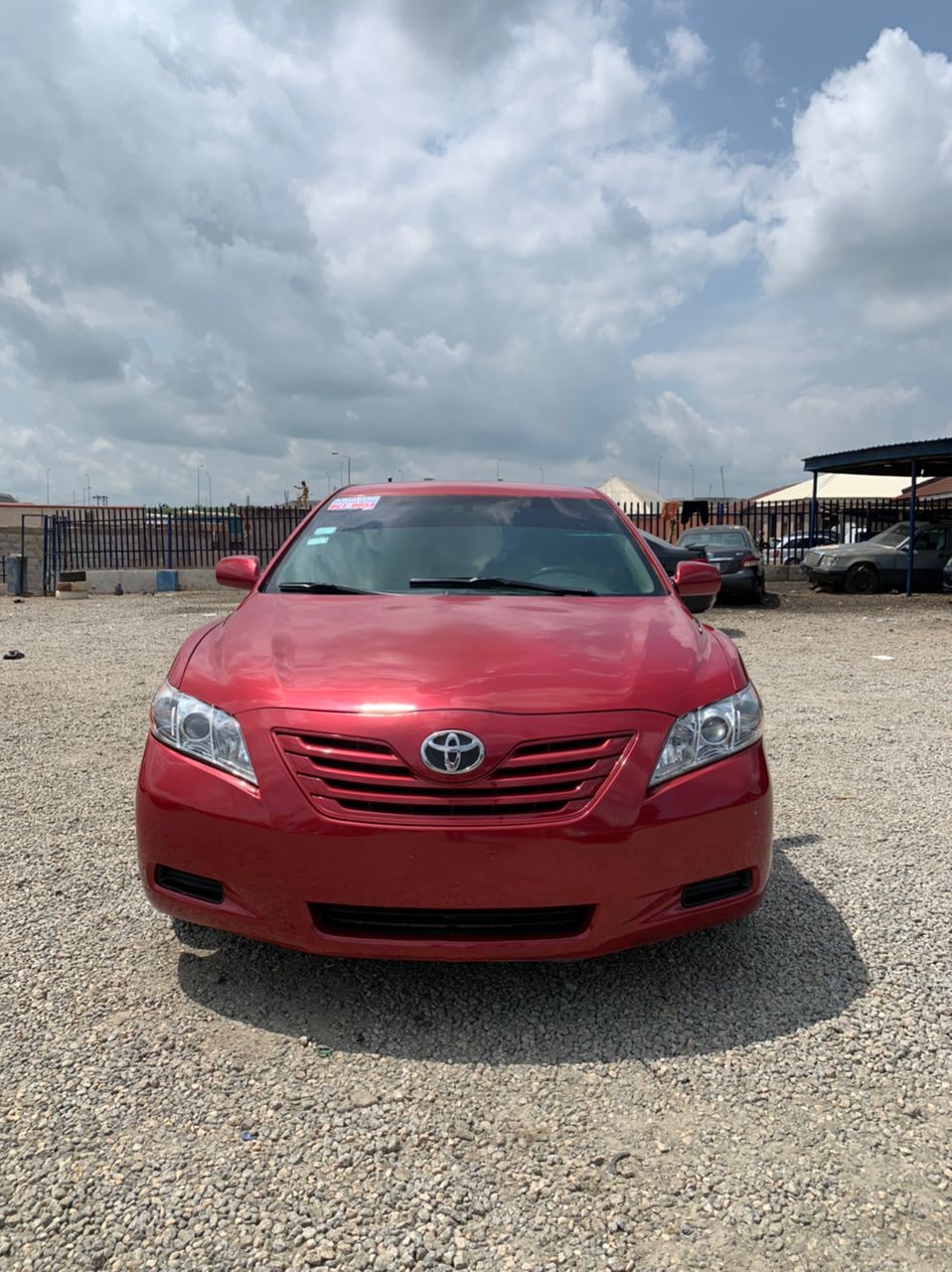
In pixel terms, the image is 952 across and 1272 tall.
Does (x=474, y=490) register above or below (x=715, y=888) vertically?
above

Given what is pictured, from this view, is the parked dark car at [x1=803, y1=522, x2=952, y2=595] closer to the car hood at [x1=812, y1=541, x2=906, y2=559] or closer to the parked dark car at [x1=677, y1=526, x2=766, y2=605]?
the car hood at [x1=812, y1=541, x2=906, y2=559]

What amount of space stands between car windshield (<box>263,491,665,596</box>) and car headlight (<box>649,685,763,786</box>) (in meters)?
0.99

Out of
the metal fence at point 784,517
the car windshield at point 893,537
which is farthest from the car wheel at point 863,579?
the metal fence at point 784,517

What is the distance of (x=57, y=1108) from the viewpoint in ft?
6.91

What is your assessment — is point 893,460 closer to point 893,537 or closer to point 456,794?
point 893,537

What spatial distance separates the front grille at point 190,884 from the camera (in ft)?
8.07

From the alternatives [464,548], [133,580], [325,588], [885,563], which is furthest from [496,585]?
[133,580]

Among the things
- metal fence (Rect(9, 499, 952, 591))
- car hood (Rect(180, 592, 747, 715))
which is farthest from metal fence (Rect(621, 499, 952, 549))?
car hood (Rect(180, 592, 747, 715))

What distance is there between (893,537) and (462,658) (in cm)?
1879

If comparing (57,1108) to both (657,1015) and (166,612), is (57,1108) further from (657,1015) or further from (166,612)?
(166,612)

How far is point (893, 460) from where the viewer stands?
789 inches

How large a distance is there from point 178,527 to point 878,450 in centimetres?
1711

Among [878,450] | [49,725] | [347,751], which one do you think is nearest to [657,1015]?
[347,751]

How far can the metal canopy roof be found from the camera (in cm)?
1835
